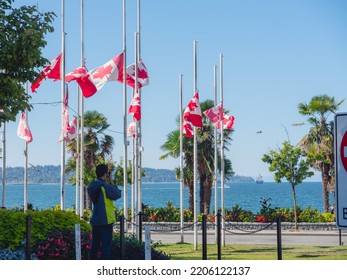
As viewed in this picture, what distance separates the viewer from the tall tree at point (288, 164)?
37.3m

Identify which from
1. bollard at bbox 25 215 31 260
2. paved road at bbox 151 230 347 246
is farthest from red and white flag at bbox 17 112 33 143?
bollard at bbox 25 215 31 260

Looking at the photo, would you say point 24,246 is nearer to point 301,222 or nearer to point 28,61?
point 28,61

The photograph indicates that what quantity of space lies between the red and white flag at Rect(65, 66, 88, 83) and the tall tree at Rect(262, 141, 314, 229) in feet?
46.6

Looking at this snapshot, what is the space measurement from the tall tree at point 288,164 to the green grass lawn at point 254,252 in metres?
11.3

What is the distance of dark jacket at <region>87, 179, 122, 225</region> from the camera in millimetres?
13719

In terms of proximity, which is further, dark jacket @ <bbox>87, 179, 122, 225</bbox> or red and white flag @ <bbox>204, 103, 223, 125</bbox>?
red and white flag @ <bbox>204, 103, 223, 125</bbox>

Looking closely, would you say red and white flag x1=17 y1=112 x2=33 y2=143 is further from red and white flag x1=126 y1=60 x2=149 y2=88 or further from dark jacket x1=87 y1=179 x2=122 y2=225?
dark jacket x1=87 y1=179 x2=122 y2=225

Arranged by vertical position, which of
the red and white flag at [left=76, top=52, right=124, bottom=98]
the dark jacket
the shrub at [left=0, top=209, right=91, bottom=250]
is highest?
the red and white flag at [left=76, top=52, right=124, bottom=98]

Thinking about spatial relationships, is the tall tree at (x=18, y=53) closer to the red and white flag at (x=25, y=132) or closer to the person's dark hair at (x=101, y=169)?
the person's dark hair at (x=101, y=169)

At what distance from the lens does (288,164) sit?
37469 mm

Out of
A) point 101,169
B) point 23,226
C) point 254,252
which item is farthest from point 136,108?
point 101,169

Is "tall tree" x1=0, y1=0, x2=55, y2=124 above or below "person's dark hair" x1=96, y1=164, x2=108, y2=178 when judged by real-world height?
above
